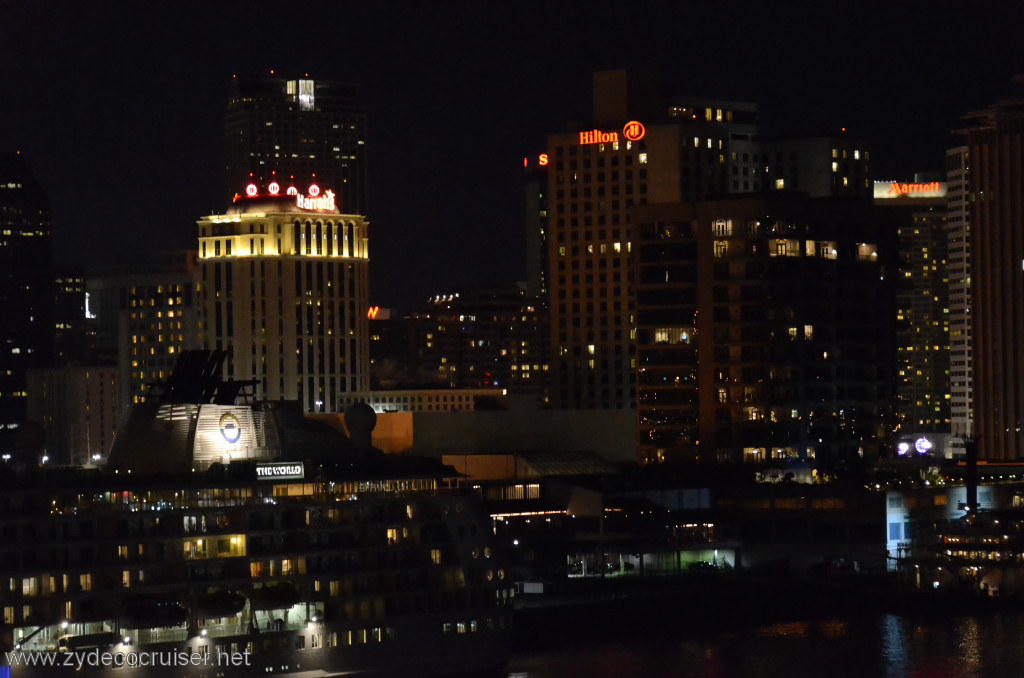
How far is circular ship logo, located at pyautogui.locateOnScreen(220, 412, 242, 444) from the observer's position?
112 metres

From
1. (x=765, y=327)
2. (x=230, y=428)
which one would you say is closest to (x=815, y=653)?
(x=230, y=428)

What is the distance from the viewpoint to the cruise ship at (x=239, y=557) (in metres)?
95.4

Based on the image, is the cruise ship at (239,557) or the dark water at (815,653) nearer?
the cruise ship at (239,557)

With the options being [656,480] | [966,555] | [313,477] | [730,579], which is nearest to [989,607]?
[966,555]

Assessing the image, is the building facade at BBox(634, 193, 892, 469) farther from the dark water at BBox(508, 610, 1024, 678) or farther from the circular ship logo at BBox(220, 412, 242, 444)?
the circular ship logo at BBox(220, 412, 242, 444)

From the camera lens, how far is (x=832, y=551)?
152 m

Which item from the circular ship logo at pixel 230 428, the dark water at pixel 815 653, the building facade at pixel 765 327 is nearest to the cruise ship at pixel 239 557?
the circular ship logo at pixel 230 428

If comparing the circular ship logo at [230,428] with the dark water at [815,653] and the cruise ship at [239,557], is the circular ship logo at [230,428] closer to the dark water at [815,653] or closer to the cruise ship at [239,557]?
the cruise ship at [239,557]

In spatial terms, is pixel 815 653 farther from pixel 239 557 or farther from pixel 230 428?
pixel 239 557

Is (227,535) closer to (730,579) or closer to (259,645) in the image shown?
(259,645)

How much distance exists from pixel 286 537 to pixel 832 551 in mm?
59497

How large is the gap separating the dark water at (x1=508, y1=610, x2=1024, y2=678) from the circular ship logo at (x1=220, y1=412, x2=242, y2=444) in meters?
18.8

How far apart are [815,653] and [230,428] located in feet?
114

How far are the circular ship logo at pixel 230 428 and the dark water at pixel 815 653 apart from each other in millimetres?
18786
